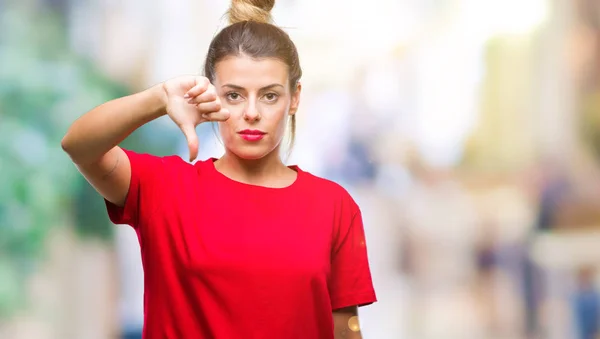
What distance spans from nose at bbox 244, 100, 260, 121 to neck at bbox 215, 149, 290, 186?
8 cm

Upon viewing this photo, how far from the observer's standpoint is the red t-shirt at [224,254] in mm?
905

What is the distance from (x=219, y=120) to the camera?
0.80 metres

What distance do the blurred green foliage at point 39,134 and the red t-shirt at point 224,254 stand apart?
35.7 inches

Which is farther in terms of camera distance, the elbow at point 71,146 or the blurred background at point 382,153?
the blurred background at point 382,153

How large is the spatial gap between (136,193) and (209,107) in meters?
0.21

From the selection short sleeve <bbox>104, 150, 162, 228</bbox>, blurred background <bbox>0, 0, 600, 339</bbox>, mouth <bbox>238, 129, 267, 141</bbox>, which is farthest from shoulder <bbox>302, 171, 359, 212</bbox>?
blurred background <bbox>0, 0, 600, 339</bbox>

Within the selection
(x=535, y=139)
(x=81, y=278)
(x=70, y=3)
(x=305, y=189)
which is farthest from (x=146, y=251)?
(x=535, y=139)

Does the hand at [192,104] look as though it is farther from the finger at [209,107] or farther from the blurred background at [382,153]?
the blurred background at [382,153]

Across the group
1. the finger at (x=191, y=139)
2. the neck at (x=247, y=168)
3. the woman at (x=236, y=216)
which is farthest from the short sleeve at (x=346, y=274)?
the finger at (x=191, y=139)

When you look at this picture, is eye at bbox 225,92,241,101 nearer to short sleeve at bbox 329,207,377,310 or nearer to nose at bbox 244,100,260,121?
nose at bbox 244,100,260,121

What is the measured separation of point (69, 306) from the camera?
1.82m

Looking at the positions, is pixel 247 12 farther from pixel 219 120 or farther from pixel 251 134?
pixel 219 120

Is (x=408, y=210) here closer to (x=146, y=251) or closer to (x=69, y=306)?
(x=69, y=306)

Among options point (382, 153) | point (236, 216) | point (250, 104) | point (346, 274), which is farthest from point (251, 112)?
point (382, 153)
